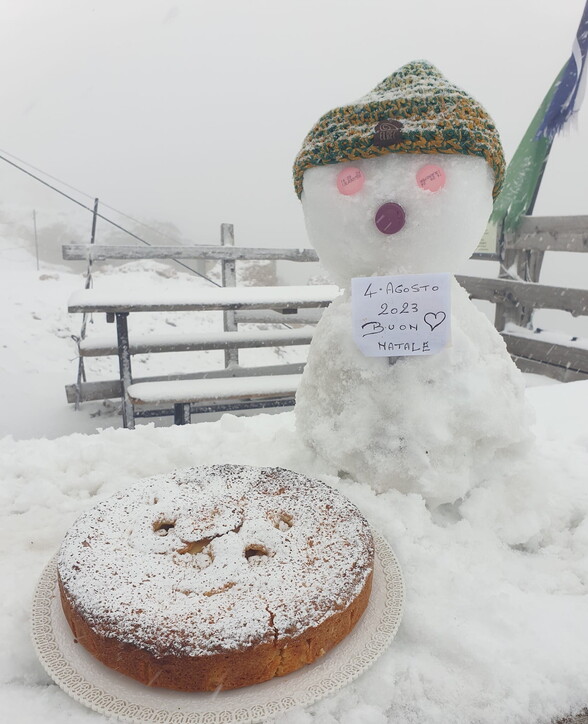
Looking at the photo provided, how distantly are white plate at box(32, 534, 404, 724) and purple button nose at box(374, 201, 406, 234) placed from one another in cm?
68

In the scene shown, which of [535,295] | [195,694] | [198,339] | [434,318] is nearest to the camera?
[195,694]

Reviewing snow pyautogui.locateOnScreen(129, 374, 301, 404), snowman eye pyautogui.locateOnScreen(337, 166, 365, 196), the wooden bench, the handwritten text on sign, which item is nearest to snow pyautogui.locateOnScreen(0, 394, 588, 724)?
the handwritten text on sign

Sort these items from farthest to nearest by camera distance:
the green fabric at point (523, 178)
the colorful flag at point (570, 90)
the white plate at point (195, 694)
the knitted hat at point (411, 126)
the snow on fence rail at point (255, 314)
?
the green fabric at point (523, 178)
the colorful flag at point (570, 90)
the snow on fence rail at point (255, 314)
the knitted hat at point (411, 126)
the white plate at point (195, 694)

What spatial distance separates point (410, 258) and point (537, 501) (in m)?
0.59

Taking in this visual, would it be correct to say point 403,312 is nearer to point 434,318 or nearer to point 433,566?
point 434,318

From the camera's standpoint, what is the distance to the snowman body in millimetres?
980

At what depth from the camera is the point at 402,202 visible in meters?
0.98

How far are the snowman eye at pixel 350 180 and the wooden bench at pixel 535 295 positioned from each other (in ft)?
9.80

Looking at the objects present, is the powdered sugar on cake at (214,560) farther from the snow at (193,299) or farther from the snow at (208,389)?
the snow at (193,299)

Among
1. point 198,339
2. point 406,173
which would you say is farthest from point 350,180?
point 198,339

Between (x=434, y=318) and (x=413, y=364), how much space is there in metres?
0.10

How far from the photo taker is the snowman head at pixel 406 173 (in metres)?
0.94

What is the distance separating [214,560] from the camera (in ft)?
2.55

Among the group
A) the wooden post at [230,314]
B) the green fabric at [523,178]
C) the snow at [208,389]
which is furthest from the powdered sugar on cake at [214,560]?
the green fabric at [523,178]
